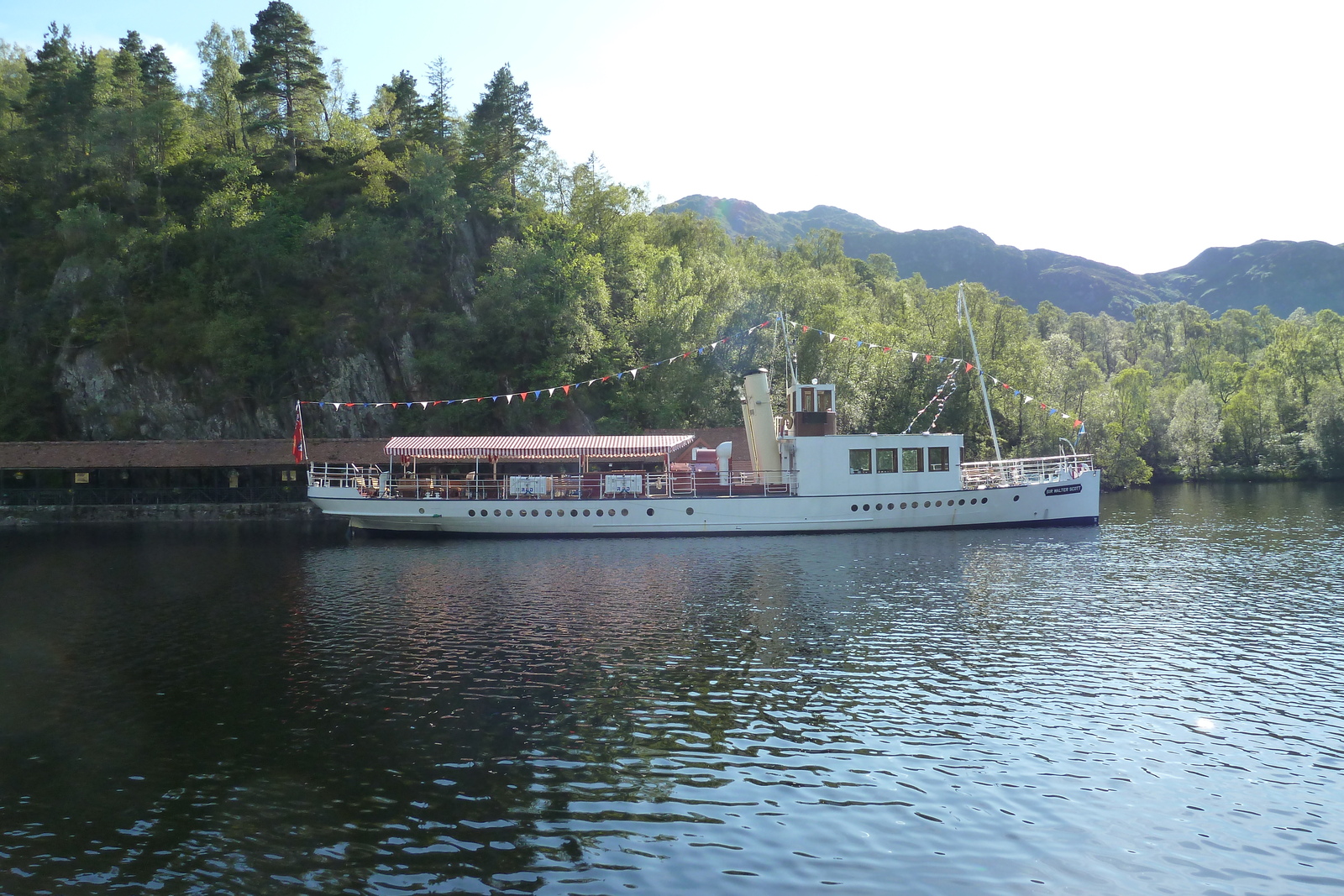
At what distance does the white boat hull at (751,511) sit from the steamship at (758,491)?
0.06 metres

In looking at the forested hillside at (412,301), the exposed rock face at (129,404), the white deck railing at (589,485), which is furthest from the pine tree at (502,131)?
the white deck railing at (589,485)

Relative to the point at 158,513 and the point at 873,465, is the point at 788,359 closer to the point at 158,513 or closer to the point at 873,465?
the point at 873,465

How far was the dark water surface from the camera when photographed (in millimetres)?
10812

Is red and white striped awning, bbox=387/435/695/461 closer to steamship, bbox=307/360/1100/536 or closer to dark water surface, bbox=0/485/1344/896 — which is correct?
steamship, bbox=307/360/1100/536

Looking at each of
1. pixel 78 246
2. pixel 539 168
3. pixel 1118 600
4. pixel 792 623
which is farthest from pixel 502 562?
pixel 78 246

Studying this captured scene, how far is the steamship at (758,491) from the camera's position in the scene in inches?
1716

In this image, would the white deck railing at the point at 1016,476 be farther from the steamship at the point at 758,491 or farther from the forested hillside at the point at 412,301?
the forested hillside at the point at 412,301

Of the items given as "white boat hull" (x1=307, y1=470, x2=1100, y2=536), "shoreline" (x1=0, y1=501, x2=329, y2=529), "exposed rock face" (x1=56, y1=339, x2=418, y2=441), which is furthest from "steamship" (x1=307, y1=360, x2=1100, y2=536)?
"exposed rock face" (x1=56, y1=339, x2=418, y2=441)

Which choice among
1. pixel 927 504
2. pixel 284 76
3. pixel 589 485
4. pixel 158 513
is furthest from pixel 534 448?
pixel 284 76

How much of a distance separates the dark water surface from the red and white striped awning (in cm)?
1730

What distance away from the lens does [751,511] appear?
43.7 meters

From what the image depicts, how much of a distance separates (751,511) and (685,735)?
28.9m

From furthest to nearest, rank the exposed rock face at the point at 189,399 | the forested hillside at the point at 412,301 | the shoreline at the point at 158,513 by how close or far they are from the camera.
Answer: the exposed rock face at the point at 189,399, the forested hillside at the point at 412,301, the shoreline at the point at 158,513

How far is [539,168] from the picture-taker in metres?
83.1
